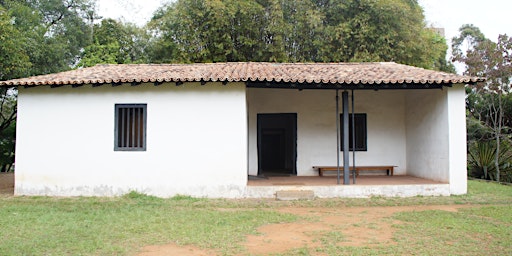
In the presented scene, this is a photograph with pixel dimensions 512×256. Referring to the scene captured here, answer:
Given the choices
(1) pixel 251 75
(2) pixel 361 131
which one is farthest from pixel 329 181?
(1) pixel 251 75

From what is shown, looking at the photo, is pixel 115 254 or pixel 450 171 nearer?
pixel 115 254

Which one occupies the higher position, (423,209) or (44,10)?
(44,10)

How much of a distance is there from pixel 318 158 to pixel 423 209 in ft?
14.4

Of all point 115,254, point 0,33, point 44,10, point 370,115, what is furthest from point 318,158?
point 44,10

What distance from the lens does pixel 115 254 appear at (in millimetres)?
5184

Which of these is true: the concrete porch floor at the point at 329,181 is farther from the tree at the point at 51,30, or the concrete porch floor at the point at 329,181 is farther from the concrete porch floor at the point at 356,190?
the tree at the point at 51,30

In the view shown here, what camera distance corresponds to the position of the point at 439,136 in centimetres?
1030

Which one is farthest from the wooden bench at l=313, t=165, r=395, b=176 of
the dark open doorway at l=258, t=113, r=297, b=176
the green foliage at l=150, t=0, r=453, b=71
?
the green foliage at l=150, t=0, r=453, b=71

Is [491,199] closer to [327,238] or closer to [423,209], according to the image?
[423,209]

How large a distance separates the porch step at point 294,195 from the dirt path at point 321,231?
2.76 feet

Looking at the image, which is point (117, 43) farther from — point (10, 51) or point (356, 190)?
point (356, 190)

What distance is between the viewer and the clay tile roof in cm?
945

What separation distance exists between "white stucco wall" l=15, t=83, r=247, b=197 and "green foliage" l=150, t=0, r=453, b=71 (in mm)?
Result: 9341

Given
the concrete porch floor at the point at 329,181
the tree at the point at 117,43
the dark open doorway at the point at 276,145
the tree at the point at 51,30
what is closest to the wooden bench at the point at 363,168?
the concrete porch floor at the point at 329,181
